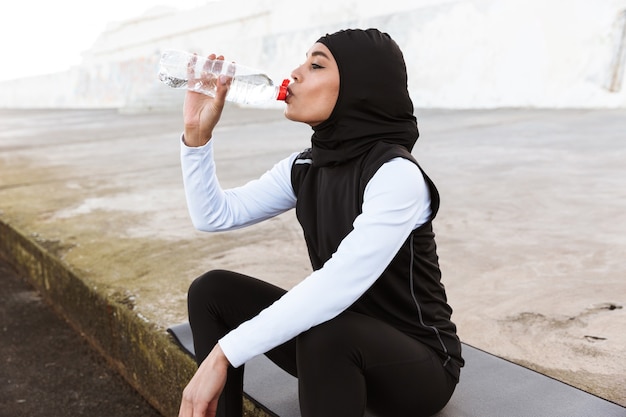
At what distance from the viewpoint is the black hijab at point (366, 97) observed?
1.41 meters

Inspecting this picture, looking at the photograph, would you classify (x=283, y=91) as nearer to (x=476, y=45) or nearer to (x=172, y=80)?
(x=172, y=80)

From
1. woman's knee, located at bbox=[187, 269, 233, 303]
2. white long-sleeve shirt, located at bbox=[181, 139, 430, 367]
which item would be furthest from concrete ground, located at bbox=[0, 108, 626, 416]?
white long-sleeve shirt, located at bbox=[181, 139, 430, 367]

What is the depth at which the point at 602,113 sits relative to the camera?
28.3 feet

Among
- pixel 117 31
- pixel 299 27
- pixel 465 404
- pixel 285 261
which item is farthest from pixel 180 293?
pixel 117 31

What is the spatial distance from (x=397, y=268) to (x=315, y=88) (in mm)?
441

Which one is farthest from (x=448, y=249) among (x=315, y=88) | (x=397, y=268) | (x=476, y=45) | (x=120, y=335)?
(x=476, y=45)

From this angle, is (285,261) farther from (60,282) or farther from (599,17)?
(599,17)

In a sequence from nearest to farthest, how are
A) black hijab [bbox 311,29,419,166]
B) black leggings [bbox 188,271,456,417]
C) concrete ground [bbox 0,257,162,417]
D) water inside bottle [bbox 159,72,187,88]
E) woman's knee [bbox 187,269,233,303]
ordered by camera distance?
black leggings [bbox 188,271,456,417] < black hijab [bbox 311,29,419,166] < woman's knee [bbox 187,269,233,303] < water inside bottle [bbox 159,72,187,88] < concrete ground [bbox 0,257,162,417]

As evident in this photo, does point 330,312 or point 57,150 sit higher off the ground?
point 330,312

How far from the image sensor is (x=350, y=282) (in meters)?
1.31

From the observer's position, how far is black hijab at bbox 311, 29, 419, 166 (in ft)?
4.63

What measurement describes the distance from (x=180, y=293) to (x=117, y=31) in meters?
27.3

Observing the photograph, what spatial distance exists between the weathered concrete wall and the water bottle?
841 centimetres

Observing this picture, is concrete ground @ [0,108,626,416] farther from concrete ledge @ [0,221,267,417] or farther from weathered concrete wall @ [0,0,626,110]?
weathered concrete wall @ [0,0,626,110]
